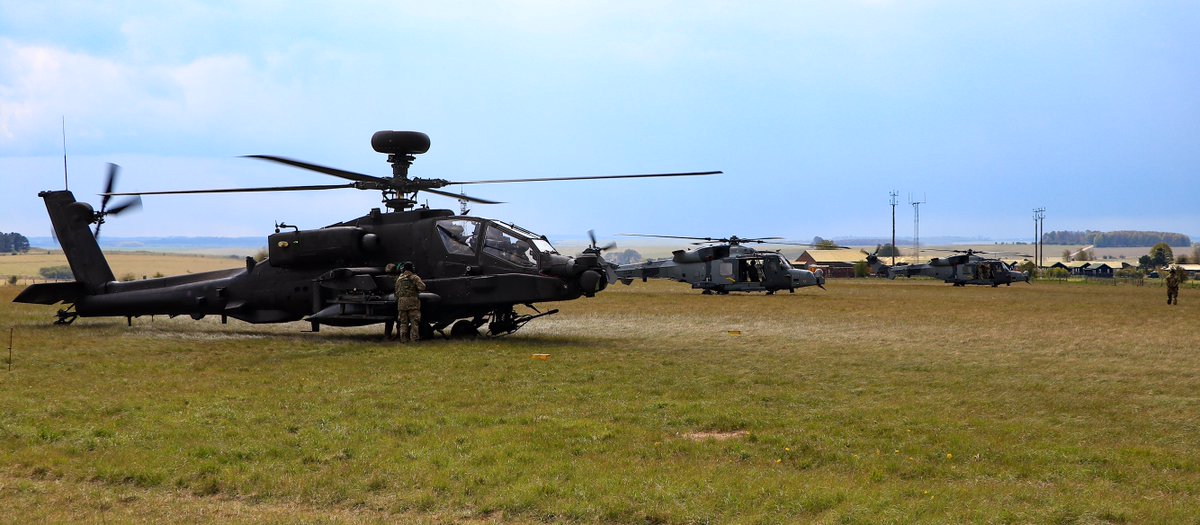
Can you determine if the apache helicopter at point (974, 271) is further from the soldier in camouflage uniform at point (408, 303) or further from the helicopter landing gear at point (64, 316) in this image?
the helicopter landing gear at point (64, 316)

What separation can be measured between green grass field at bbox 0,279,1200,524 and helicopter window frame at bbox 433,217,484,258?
216 cm

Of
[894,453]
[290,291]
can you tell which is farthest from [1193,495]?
[290,291]

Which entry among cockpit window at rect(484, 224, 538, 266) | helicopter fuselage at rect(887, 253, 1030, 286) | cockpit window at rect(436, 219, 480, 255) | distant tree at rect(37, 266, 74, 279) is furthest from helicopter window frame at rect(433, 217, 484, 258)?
distant tree at rect(37, 266, 74, 279)

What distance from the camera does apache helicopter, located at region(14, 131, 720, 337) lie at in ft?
55.3

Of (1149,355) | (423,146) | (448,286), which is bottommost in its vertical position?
(1149,355)

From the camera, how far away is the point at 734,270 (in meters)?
41.2

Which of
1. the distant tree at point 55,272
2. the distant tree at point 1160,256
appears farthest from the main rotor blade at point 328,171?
the distant tree at point 1160,256

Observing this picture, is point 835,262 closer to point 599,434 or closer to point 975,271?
point 975,271

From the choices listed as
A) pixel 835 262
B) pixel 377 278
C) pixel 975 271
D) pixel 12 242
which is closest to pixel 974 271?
pixel 975 271

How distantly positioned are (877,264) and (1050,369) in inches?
2194

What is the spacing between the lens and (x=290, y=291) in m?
18.9

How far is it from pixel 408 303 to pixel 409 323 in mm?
426

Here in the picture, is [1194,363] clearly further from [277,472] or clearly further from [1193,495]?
[277,472]

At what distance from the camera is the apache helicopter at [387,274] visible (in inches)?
664
